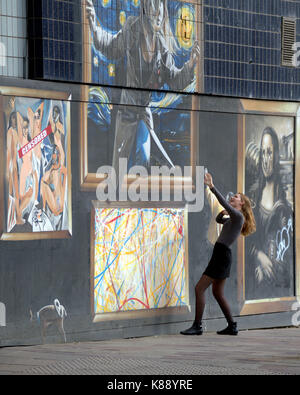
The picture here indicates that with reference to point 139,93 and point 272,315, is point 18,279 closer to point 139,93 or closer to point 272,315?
point 139,93

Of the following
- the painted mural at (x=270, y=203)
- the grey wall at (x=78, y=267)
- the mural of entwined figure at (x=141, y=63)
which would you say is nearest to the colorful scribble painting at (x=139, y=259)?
the grey wall at (x=78, y=267)

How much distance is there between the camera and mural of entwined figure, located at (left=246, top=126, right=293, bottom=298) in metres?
13.9

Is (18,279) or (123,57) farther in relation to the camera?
(123,57)

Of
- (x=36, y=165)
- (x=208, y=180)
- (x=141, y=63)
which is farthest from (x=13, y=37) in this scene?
(x=208, y=180)

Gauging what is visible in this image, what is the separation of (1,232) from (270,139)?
453 cm

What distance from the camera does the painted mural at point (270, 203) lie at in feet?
45.5

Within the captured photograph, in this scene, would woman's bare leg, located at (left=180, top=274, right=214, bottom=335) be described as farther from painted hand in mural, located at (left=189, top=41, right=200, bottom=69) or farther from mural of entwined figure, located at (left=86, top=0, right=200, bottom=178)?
painted hand in mural, located at (left=189, top=41, right=200, bottom=69)

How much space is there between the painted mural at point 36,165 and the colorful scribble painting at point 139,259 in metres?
0.66

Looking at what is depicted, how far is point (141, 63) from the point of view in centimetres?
1259

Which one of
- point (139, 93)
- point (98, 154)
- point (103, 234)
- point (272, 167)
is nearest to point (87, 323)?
point (103, 234)

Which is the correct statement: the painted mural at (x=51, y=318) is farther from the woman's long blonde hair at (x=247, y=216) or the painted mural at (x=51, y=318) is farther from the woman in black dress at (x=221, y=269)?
the woman's long blonde hair at (x=247, y=216)

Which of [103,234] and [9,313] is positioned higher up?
[103,234]

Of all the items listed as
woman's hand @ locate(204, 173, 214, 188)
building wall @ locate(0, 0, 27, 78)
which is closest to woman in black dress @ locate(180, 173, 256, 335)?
woman's hand @ locate(204, 173, 214, 188)

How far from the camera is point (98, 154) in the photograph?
39.5ft
